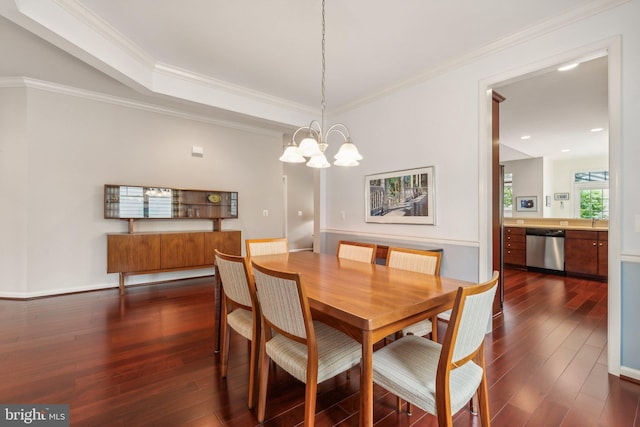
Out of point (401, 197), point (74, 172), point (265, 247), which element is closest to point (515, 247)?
point (401, 197)

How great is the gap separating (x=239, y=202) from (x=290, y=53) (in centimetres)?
307

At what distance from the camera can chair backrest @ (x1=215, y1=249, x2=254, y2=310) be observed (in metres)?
1.77

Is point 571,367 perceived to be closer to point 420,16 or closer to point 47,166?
point 420,16

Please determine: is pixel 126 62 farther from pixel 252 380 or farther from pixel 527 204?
pixel 527 204

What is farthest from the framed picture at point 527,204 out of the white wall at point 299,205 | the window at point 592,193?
the white wall at point 299,205

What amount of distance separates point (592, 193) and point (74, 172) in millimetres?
11407

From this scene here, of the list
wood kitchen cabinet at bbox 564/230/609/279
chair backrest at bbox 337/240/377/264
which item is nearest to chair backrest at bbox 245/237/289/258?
chair backrest at bbox 337/240/377/264

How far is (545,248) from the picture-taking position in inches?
213

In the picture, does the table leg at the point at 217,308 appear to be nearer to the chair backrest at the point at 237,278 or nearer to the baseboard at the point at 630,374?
the chair backrest at the point at 237,278

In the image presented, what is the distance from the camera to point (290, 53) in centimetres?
295

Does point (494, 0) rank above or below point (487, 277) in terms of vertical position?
above

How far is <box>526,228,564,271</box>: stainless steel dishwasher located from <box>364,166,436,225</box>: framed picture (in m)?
3.74

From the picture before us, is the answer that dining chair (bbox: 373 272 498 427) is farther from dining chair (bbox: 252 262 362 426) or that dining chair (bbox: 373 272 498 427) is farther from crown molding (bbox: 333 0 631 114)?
crown molding (bbox: 333 0 631 114)

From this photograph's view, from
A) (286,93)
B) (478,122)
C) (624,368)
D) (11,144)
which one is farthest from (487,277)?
(11,144)
